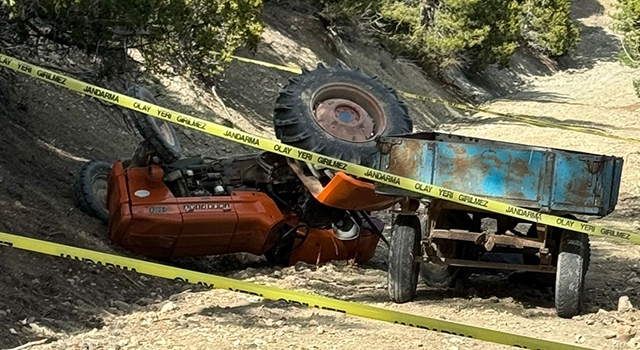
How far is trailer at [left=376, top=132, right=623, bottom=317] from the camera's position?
7191mm

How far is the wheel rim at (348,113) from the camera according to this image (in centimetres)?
880

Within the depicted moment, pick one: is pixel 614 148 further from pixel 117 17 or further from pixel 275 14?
pixel 117 17

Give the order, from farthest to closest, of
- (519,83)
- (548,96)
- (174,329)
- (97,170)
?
1. (519,83)
2. (548,96)
3. (97,170)
4. (174,329)

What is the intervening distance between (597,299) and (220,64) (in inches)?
441

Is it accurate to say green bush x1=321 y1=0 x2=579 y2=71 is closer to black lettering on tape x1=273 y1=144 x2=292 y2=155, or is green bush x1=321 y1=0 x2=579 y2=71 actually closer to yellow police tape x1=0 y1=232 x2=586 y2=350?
black lettering on tape x1=273 y1=144 x2=292 y2=155

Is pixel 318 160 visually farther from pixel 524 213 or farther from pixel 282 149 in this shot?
pixel 524 213

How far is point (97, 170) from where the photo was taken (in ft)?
32.4

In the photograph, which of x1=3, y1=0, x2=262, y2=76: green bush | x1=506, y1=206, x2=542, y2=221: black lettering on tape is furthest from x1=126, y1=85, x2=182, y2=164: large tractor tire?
x1=506, y1=206, x2=542, y2=221: black lettering on tape

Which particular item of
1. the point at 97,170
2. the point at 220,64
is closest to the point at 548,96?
the point at 220,64

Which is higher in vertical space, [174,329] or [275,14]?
[275,14]

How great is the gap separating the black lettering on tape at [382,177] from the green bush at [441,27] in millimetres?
22215

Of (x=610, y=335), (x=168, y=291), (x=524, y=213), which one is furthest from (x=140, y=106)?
(x=610, y=335)

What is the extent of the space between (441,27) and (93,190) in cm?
2998

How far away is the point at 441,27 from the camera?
3816cm
